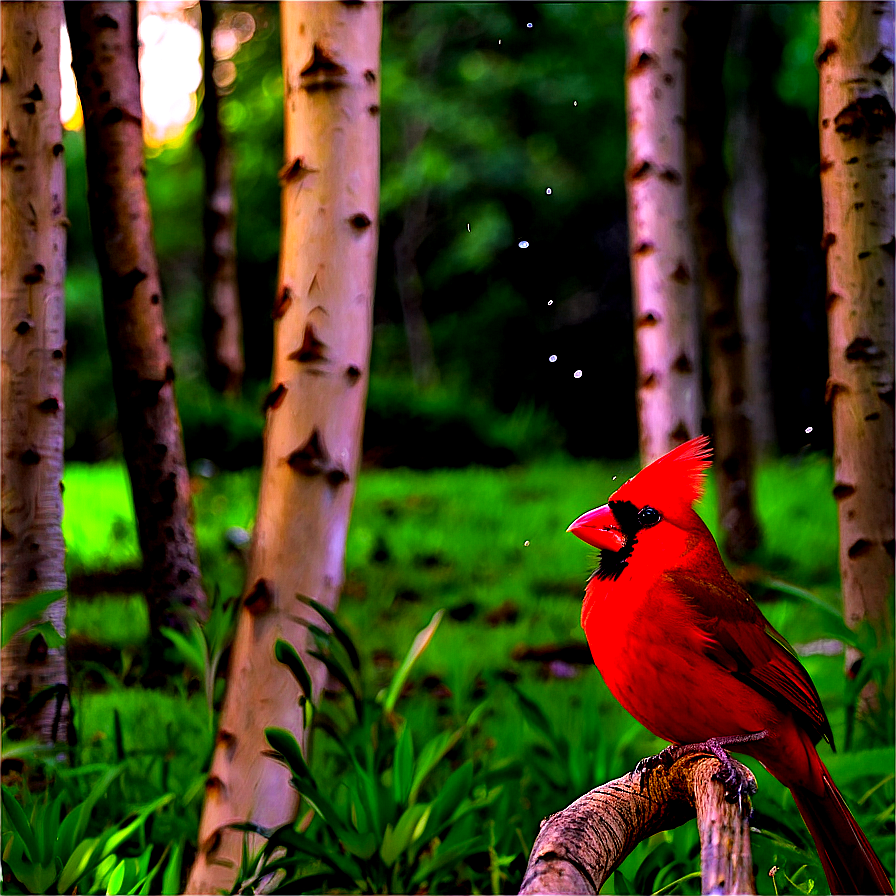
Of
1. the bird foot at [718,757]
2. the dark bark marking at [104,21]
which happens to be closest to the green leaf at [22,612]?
the bird foot at [718,757]

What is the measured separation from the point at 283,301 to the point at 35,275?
21.7 inches

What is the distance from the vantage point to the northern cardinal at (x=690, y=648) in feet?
3.62

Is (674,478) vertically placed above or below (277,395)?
below

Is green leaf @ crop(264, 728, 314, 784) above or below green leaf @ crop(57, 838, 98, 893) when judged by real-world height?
above

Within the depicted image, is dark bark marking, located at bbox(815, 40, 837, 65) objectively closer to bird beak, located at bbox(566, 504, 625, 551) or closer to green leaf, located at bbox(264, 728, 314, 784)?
bird beak, located at bbox(566, 504, 625, 551)

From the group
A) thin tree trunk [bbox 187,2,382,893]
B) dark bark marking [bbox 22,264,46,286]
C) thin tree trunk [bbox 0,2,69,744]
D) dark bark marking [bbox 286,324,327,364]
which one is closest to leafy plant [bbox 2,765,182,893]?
thin tree trunk [bbox 187,2,382,893]

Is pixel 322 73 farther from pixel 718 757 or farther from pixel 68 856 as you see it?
pixel 68 856

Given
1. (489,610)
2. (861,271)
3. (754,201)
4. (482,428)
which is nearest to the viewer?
(861,271)

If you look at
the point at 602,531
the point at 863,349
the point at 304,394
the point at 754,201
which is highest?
the point at 754,201

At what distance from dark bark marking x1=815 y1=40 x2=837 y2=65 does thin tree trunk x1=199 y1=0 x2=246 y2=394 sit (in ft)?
6.74

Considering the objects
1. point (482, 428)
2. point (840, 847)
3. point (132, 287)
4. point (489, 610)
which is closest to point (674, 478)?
point (840, 847)

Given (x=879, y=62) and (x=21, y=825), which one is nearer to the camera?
(x=21, y=825)

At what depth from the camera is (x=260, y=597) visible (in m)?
1.69

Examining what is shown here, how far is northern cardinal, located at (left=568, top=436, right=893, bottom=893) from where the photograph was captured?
1.10 meters
